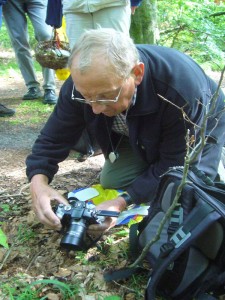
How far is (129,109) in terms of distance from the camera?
2201mm

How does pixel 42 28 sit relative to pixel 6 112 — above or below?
above

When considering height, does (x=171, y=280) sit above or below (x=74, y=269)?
above

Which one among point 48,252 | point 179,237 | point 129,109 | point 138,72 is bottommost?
A: point 48,252

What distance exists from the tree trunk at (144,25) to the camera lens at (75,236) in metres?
2.90

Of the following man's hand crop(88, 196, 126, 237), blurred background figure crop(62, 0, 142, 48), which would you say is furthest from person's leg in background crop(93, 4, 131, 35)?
man's hand crop(88, 196, 126, 237)

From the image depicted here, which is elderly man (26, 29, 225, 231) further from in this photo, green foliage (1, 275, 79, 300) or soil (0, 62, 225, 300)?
green foliage (1, 275, 79, 300)

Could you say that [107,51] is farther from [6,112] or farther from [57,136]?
[6,112]

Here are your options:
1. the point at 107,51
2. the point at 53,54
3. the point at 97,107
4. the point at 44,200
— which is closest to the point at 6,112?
the point at 53,54

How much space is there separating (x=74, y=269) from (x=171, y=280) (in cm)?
58

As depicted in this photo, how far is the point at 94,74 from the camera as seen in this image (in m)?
1.83

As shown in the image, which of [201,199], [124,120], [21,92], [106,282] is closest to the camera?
[201,199]

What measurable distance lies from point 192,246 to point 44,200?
88 centimetres

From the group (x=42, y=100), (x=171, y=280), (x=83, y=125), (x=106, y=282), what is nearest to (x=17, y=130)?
(x=42, y=100)

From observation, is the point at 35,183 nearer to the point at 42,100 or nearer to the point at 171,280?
the point at 171,280
